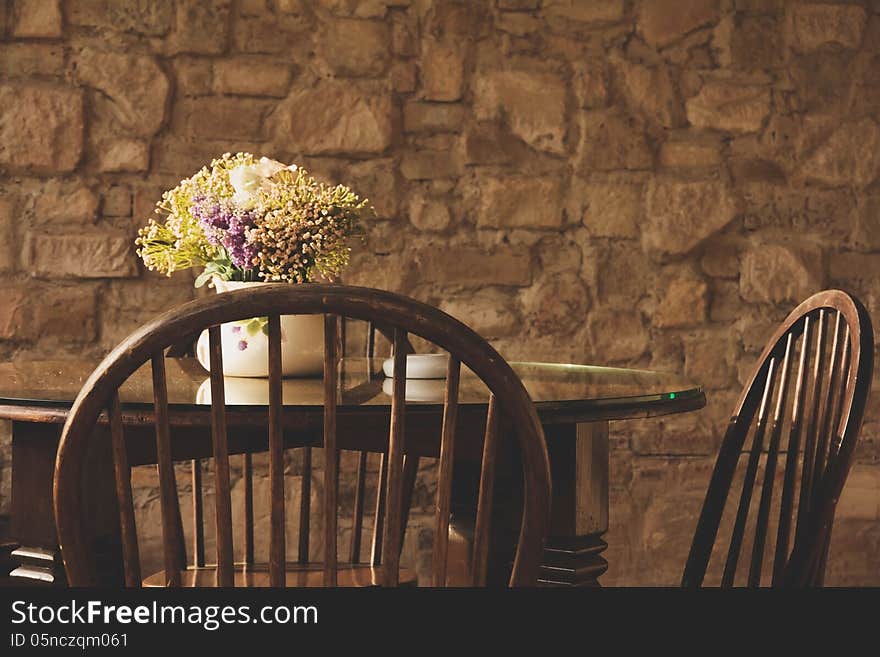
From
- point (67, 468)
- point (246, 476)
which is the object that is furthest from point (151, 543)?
point (67, 468)

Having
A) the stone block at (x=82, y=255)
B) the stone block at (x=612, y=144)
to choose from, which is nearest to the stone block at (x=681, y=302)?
the stone block at (x=612, y=144)

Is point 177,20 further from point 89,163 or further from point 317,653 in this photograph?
point 317,653

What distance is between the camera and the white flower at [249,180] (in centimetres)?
190

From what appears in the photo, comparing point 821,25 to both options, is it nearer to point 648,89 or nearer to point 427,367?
point 648,89

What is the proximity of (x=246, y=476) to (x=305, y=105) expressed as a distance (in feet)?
4.60

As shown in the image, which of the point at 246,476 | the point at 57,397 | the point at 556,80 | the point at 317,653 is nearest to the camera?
the point at 317,653

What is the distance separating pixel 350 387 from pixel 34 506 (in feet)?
1.82

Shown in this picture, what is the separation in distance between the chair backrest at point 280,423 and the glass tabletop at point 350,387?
25 cm

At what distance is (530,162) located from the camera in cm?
329

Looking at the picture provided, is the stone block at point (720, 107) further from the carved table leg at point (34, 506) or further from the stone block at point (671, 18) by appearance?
the carved table leg at point (34, 506)

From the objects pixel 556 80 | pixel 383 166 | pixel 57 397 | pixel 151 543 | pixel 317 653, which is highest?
pixel 556 80

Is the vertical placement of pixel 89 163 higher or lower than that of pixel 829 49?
lower

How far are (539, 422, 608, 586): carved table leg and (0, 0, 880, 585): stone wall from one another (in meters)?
1.73

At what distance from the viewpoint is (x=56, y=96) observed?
3.07 m
